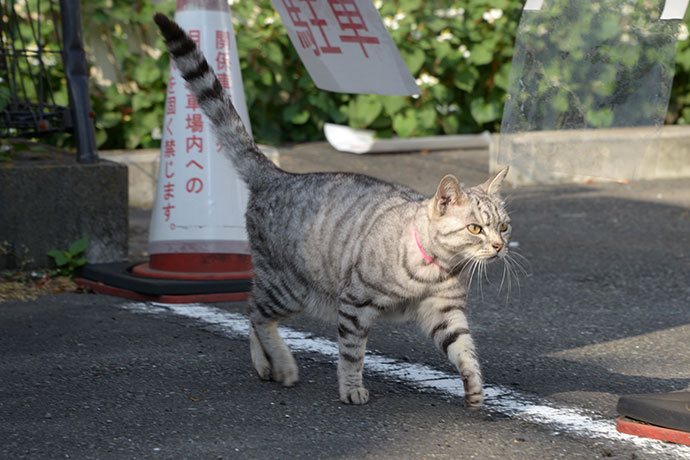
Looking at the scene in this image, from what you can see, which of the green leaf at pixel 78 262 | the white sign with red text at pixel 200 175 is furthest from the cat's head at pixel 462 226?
the green leaf at pixel 78 262

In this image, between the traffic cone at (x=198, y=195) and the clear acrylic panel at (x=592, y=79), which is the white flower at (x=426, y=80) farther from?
the clear acrylic panel at (x=592, y=79)

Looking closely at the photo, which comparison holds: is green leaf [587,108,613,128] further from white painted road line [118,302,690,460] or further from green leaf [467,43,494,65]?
green leaf [467,43,494,65]

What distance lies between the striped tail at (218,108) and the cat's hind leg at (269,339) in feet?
1.76

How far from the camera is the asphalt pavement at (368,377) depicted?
3100 millimetres

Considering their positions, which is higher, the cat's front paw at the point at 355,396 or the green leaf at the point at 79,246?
the green leaf at the point at 79,246

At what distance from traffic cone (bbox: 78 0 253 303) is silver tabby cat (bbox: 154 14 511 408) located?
46.9 inches

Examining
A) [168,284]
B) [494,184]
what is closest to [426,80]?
[168,284]

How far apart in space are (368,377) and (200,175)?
6.56 feet

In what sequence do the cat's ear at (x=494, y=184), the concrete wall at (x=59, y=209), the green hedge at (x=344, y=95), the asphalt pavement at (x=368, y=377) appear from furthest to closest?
the green hedge at (x=344, y=95) < the concrete wall at (x=59, y=209) < the cat's ear at (x=494, y=184) < the asphalt pavement at (x=368, y=377)

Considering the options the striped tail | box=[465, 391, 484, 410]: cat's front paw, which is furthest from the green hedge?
box=[465, 391, 484, 410]: cat's front paw

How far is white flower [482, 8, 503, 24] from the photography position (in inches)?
415

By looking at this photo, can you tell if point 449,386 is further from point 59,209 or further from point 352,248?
point 59,209

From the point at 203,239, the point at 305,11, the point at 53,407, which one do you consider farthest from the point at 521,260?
the point at 53,407

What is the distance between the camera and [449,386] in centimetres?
376
